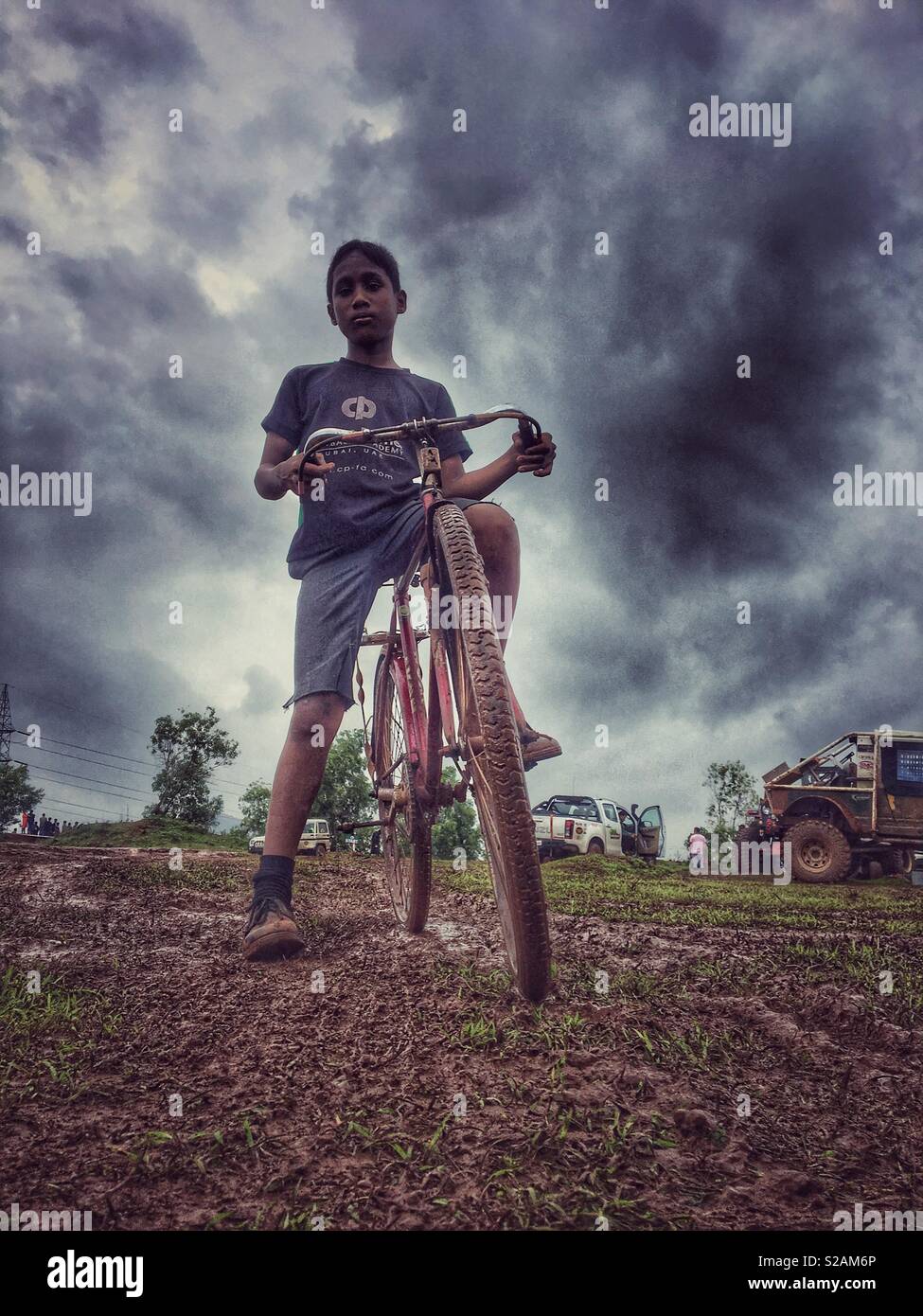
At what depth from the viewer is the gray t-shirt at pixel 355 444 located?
2963 mm

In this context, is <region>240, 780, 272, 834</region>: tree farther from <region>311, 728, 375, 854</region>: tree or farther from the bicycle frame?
the bicycle frame

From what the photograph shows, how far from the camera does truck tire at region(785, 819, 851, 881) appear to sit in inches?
563

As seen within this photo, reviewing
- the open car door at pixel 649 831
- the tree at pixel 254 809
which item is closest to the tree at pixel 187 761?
the tree at pixel 254 809

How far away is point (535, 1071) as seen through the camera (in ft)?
5.34

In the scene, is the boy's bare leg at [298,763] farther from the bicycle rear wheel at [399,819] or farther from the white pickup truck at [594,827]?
the white pickup truck at [594,827]

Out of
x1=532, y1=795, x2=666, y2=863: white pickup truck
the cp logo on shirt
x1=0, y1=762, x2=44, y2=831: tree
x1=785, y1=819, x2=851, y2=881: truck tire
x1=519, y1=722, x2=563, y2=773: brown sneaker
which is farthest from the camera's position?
x1=0, y1=762, x2=44, y2=831: tree

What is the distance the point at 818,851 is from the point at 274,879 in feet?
47.7

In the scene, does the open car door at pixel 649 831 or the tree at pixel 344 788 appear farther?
the tree at pixel 344 788

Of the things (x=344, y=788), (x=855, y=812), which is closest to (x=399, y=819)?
(x=855, y=812)

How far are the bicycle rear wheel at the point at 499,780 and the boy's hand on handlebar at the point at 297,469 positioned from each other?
589 millimetres

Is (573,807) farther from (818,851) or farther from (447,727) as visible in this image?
(447,727)

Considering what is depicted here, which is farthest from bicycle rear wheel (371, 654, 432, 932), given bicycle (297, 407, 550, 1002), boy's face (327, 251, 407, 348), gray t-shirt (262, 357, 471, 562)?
boy's face (327, 251, 407, 348)

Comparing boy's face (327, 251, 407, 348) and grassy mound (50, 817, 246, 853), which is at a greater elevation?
boy's face (327, 251, 407, 348)
